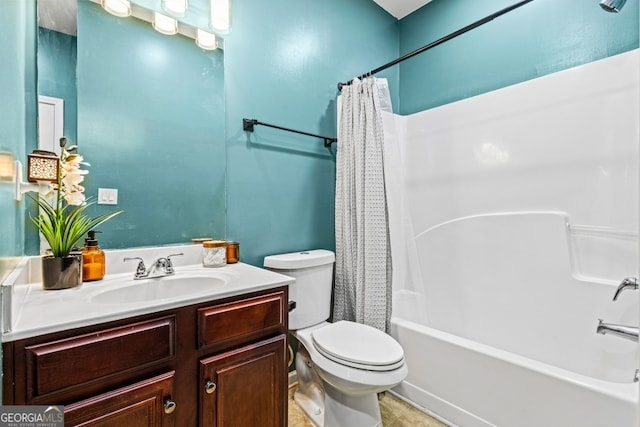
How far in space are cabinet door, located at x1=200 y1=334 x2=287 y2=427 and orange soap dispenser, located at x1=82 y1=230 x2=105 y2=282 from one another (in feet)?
1.82

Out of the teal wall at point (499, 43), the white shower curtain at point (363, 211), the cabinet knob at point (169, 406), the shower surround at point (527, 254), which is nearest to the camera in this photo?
the cabinet knob at point (169, 406)

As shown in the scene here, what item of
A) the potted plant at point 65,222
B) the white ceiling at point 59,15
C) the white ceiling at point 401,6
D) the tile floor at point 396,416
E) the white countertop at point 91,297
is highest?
the white ceiling at point 401,6

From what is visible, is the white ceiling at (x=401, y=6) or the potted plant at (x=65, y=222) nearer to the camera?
the potted plant at (x=65, y=222)

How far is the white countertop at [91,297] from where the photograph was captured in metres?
0.71

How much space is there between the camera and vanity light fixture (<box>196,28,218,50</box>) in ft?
4.81

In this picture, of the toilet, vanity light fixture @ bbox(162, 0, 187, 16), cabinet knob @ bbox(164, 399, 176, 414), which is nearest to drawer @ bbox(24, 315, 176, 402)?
cabinet knob @ bbox(164, 399, 176, 414)

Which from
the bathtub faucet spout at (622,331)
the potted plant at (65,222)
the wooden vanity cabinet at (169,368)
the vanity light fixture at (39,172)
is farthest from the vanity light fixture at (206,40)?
the bathtub faucet spout at (622,331)

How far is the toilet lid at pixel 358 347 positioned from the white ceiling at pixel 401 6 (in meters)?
2.38

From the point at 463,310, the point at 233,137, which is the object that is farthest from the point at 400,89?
the point at 463,310

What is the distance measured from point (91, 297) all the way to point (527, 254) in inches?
82.2

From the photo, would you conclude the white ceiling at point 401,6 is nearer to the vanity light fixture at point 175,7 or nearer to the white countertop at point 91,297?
the vanity light fixture at point 175,7

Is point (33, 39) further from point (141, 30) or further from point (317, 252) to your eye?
point (317, 252)

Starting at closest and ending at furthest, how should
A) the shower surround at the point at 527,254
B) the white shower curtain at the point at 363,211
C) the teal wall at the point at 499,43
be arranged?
the shower surround at the point at 527,254 < the teal wall at the point at 499,43 < the white shower curtain at the point at 363,211

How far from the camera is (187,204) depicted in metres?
1.44
